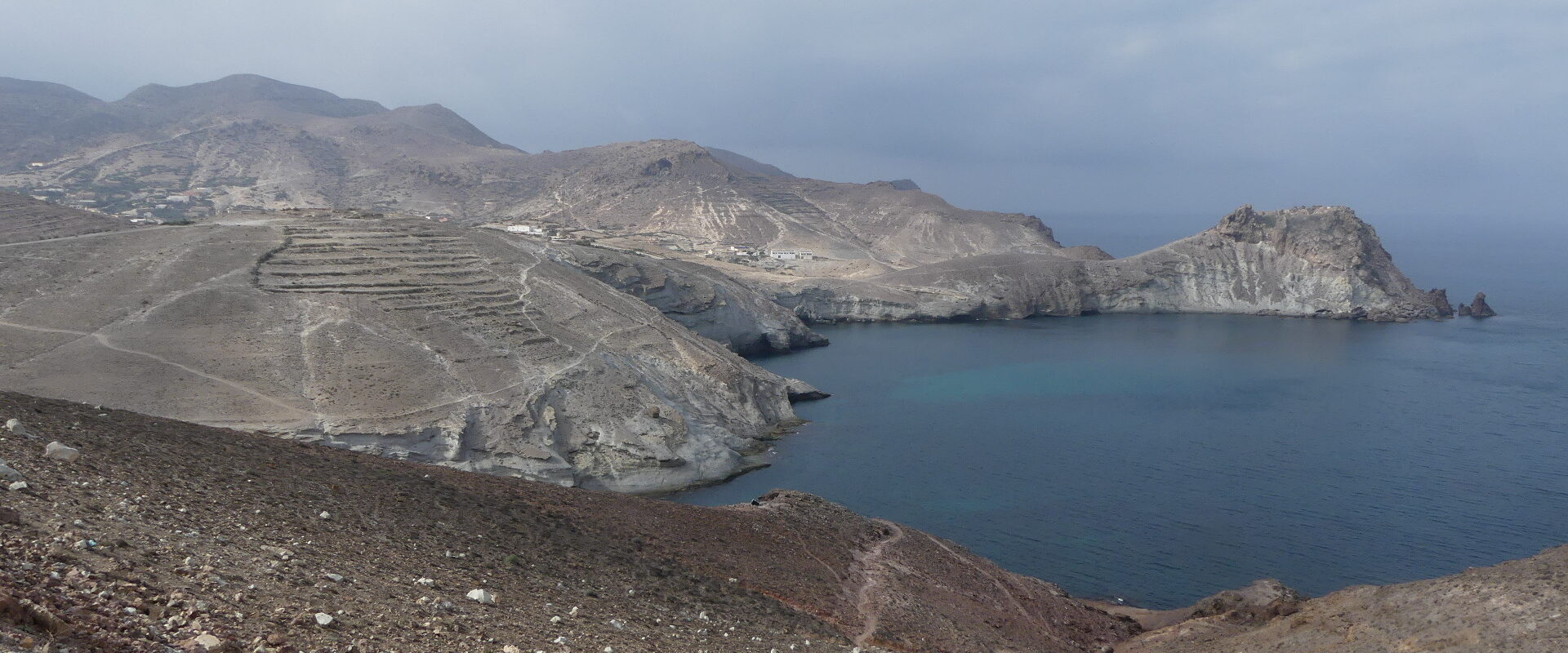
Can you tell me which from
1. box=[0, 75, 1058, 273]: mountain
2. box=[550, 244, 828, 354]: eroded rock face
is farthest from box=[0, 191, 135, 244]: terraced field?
box=[0, 75, 1058, 273]: mountain

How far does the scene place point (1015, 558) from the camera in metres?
33.1

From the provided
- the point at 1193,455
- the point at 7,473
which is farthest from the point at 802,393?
the point at 7,473

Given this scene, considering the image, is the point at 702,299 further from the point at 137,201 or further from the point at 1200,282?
the point at 137,201

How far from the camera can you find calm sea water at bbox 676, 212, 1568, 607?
3406cm

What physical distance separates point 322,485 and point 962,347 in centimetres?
7159

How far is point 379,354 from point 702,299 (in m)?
37.0

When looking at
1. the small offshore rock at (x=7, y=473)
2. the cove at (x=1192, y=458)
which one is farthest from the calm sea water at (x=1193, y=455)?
the small offshore rock at (x=7, y=473)

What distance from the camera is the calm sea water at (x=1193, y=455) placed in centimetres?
3406

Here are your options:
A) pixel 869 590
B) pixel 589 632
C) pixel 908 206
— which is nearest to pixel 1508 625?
→ pixel 869 590

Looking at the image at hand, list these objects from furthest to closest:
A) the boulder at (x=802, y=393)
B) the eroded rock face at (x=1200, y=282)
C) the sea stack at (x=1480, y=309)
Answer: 1. the sea stack at (x=1480, y=309)
2. the eroded rock face at (x=1200, y=282)
3. the boulder at (x=802, y=393)

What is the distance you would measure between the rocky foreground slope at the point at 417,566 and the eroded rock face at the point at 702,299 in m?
44.4

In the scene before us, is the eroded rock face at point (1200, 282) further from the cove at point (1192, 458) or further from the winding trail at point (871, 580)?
the winding trail at point (871, 580)

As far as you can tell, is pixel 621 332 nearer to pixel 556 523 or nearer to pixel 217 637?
pixel 556 523

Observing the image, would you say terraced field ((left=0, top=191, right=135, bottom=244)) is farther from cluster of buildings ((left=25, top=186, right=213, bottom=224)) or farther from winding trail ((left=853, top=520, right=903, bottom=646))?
winding trail ((left=853, top=520, right=903, bottom=646))
